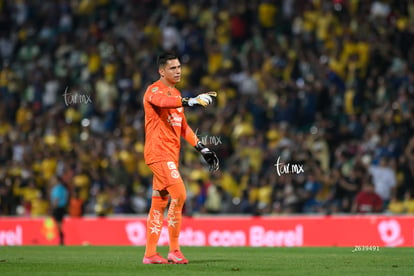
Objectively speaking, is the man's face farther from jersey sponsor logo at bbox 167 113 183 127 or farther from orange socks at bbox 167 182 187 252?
orange socks at bbox 167 182 187 252

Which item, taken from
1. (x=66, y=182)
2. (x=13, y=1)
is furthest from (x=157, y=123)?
(x=13, y=1)

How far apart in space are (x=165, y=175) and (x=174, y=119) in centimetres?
74

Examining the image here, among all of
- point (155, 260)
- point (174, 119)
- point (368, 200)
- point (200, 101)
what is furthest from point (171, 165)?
point (368, 200)

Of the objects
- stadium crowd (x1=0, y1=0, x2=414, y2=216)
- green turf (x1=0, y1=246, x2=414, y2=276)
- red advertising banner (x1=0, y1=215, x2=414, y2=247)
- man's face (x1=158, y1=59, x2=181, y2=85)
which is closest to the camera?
green turf (x1=0, y1=246, x2=414, y2=276)

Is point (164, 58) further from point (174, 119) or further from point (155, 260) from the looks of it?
point (155, 260)

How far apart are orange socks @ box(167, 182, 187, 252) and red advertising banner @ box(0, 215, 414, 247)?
23.5 feet

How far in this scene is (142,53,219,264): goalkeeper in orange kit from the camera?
11.6 metres

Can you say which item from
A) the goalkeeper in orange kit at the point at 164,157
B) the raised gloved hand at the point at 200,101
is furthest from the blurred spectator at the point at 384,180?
the raised gloved hand at the point at 200,101

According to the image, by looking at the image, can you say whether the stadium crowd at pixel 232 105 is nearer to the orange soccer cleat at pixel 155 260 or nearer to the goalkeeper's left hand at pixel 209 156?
the goalkeeper's left hand at pixel 209 156

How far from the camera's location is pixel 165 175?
11570mm

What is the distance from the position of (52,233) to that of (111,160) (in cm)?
259

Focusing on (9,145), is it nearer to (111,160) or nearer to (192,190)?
(111,160)

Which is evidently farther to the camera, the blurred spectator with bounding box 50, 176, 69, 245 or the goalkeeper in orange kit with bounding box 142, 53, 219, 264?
the blurred spectator with bounding box 50, 176, 69, 245

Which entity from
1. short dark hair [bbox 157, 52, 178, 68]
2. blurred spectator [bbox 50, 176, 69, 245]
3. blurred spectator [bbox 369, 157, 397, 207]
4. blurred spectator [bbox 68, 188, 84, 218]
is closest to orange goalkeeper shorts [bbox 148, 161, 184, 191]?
short dark hair [bbox 157, 52, 178, 68]
